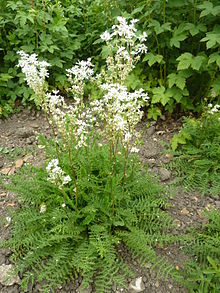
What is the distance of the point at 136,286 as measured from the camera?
7.67 feet

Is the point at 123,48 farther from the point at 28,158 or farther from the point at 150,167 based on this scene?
the point at 28,158

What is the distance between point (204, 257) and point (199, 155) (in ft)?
4.17

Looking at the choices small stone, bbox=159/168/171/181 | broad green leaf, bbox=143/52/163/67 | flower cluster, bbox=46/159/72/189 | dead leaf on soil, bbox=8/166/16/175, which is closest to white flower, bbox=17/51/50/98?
flower cluster, bbox=46/159/72/189

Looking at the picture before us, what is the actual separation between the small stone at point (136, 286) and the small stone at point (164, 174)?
4.02ft

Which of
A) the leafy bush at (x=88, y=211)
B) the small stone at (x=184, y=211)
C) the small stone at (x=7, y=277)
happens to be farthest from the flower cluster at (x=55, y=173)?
the small stone at (x=184, y=211)

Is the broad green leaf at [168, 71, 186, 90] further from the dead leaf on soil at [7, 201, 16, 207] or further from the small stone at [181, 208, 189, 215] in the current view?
the dead leaf on soil at [7, 201, 16, 207]

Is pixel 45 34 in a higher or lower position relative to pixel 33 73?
lower

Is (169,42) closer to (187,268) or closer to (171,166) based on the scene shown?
(171,166)

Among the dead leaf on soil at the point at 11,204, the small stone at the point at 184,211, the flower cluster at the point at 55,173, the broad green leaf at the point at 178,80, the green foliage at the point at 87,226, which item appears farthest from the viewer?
the broad green leaf at the point at 178,80

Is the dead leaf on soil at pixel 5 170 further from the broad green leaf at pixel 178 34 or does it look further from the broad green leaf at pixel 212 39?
the broad green leaf at pixel 212 39

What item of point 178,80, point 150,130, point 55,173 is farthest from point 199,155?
point 55,173

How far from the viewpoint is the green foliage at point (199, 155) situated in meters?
3.21

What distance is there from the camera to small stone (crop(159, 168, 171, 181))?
10.8ft

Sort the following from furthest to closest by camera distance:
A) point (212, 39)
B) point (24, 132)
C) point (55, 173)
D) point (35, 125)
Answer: point (35, 125)
point (24, 132)
point (212, 39)
point (55, 173)
